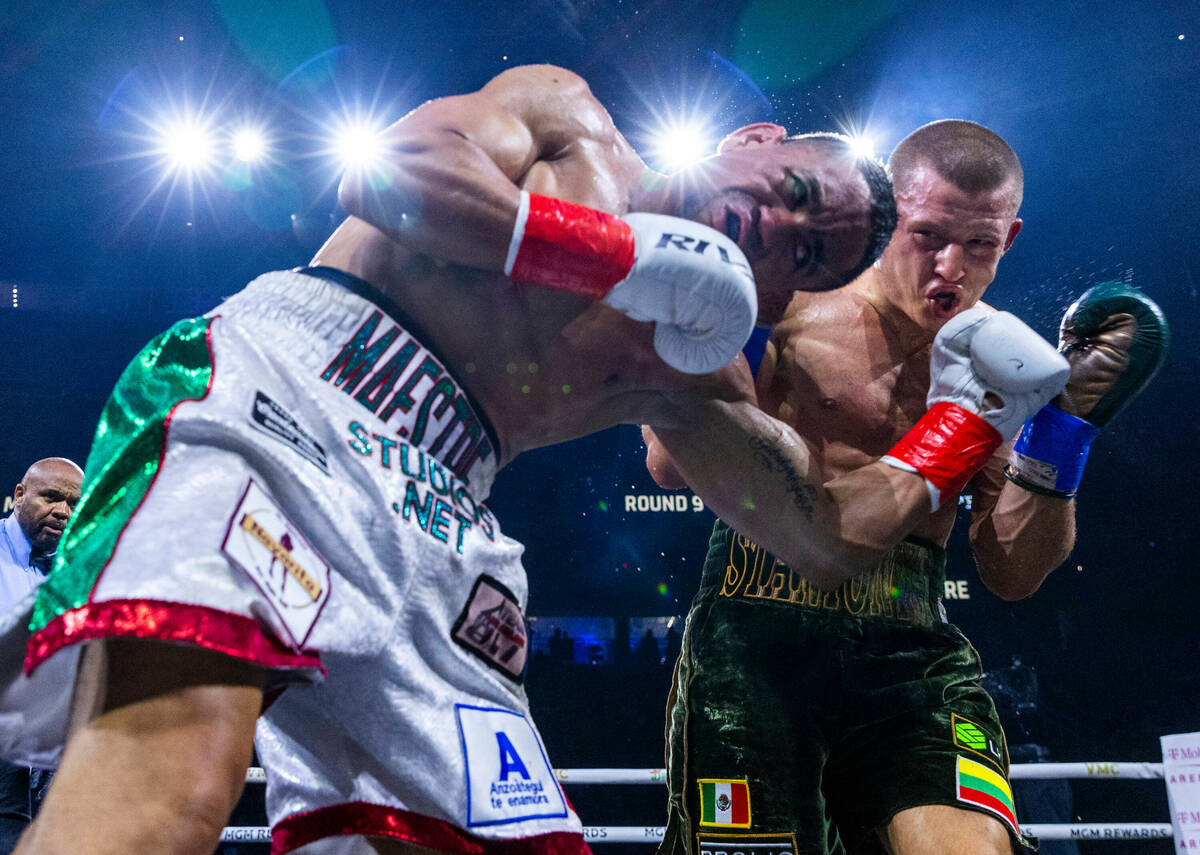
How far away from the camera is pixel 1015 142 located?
6.43 metres

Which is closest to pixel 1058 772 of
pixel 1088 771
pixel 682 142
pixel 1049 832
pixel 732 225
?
pixel 1088 771

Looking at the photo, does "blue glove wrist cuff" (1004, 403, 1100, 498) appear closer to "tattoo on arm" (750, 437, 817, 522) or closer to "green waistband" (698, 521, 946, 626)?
"green waistband" (698, 521, 946, 626)

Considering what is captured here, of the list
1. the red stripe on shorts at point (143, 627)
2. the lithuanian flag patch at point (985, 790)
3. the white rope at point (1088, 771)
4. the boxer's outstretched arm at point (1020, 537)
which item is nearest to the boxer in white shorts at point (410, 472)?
the red stripe on shorts at point (143, 627)

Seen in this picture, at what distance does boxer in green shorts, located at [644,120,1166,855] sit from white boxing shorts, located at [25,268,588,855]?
62 centimetres

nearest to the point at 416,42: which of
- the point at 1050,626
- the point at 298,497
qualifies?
the point at 298,497

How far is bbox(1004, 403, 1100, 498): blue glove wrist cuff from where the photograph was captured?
1824 mm

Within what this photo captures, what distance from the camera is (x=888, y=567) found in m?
1.81

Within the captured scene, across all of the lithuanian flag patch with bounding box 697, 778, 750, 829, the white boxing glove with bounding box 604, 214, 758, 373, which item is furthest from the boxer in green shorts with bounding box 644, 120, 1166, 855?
the white boxing glove with bounding box 604, 214, 758, 373

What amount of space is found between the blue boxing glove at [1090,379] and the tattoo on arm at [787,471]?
0.65m

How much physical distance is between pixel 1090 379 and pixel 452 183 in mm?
1442

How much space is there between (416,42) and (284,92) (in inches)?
43.0

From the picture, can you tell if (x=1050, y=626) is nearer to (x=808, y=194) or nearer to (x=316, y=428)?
(x=808, y=194)

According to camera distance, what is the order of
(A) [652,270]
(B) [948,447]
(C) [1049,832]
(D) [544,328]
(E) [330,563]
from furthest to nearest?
(C) [1049,832]
(B) [948,447]
(D) [544,328]
(A) [652,270]
(E) [330,563]

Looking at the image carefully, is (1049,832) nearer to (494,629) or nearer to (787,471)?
(787,471)
